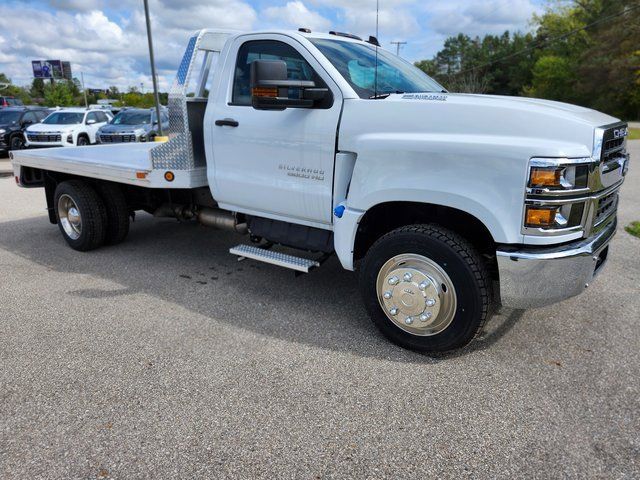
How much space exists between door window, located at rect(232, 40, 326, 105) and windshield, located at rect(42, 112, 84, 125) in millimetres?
15581

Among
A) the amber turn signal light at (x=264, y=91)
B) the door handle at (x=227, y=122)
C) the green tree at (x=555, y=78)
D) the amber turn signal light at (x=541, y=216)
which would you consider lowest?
the amber turn signal light at (x=541, y=216)

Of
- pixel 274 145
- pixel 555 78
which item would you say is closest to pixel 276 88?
pixel 274 145

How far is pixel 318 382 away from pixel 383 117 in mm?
1767

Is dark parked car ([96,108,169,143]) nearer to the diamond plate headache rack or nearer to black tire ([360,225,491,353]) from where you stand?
the diamond plate headache rack

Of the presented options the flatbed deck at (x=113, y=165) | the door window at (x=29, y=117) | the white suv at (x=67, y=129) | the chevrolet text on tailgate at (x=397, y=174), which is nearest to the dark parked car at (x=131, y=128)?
the white suv at (x=67, y=129)

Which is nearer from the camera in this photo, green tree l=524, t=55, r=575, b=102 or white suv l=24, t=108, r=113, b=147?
white suv l=24, t=108, r=113, b=147

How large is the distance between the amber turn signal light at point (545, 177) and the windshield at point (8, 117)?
20301 mm

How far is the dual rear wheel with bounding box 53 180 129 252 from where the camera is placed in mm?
5547

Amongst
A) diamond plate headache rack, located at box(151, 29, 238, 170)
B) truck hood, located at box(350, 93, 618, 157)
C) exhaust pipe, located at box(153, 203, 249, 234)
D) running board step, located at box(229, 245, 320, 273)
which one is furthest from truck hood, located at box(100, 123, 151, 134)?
truck hood, located at box(350, 93, 618, 157)

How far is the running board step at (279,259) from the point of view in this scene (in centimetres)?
392

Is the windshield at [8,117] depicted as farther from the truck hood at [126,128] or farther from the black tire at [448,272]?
the black tire at [448,272]

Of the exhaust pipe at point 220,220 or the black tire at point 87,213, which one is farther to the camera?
the black tire at point 87,213

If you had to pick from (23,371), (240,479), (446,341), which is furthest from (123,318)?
(446,341)

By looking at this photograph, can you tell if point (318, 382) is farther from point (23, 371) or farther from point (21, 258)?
point (21, 258)
